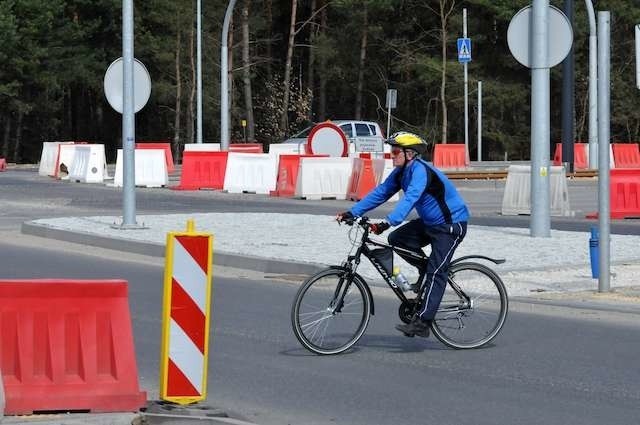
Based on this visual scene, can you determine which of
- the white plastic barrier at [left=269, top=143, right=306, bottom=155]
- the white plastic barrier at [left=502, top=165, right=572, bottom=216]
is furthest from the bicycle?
the white plastic barrier at [left=269, top=143, right=306, bottom=155]

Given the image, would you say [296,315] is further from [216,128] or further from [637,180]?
[216,128]

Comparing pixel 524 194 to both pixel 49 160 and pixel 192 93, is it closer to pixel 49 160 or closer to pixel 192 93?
pixel 49 160

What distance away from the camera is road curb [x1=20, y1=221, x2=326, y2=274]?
16.5 meters

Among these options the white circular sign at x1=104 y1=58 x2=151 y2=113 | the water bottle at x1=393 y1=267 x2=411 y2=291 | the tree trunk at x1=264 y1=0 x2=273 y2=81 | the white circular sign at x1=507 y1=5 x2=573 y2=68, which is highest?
the tree trunk at x1=264 y1=0 x2=273 y2=81

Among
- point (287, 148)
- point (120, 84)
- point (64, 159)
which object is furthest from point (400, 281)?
point (287, 148)

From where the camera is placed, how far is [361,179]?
30312 mm

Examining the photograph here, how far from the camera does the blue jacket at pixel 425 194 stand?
1055cm

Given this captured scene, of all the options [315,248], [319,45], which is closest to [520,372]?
[315,248]

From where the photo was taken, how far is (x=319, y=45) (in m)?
72.6

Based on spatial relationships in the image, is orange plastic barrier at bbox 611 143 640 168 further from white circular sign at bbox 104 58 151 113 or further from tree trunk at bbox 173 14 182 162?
tree trunk at bbox 173 14 182 162

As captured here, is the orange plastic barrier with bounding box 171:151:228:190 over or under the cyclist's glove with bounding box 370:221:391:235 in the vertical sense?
over

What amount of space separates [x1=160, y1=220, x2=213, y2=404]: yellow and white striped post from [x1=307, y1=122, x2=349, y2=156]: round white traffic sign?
83.0 feet

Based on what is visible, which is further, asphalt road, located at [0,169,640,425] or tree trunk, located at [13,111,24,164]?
tree trunk, located at [13,111,24,164]

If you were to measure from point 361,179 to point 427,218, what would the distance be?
1958 centimetres
